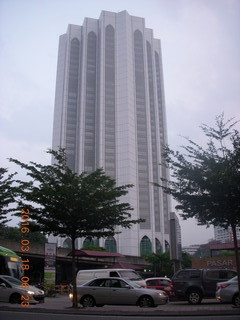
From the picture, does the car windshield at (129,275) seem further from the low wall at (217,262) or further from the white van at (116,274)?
the low wall at (217,262)

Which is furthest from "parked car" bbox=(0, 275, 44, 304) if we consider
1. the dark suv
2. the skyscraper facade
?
the skyscraper facade

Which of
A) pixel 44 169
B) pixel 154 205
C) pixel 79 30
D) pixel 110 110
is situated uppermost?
pixel 79 30

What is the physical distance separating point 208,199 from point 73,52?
11824 centimetres

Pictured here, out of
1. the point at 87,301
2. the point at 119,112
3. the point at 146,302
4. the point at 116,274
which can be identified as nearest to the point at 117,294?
the point at 146,302

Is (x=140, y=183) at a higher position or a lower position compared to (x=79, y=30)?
lower

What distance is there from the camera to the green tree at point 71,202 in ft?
54.9

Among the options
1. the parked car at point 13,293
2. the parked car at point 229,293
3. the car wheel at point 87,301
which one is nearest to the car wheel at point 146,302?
the car wheel at point 87,301

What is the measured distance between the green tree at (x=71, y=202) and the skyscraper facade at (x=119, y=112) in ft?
279

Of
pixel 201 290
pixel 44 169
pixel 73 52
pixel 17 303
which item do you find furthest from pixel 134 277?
pixel 73 52

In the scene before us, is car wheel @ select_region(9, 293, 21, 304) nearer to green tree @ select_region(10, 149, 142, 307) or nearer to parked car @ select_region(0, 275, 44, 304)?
parked car @ select_region(0, 275, 44, 304)

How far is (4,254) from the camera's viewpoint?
996 inches

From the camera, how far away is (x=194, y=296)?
18.3 meters

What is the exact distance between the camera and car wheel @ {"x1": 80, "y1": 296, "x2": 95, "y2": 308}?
16688 mm

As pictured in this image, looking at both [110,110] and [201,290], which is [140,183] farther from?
[201,290]
